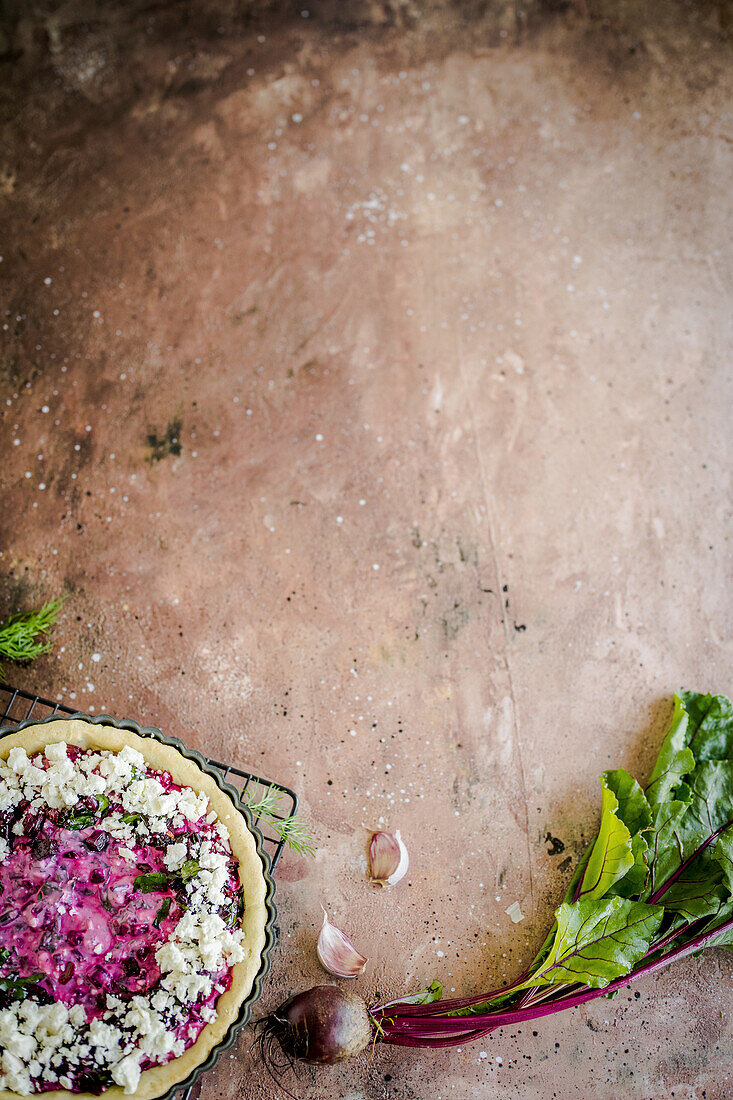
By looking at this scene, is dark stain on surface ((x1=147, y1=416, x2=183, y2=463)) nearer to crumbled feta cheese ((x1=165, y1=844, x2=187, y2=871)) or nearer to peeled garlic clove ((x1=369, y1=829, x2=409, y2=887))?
crumbled feta cheese ((x1=165, y1=844, x2=187, y2=871))

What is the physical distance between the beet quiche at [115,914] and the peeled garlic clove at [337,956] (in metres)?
0.36

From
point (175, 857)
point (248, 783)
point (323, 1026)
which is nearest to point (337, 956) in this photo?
point (323, 1026)

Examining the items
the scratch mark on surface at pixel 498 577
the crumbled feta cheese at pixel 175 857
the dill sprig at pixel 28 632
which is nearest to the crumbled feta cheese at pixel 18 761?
the crumbled feta cheese at pixel 175 857

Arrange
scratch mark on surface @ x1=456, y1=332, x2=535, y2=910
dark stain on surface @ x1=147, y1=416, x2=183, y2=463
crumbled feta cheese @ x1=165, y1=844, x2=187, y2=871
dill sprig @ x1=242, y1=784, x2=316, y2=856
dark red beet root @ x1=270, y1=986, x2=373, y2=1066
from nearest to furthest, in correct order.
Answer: crumbled feta cheese @ x1=165, y1=844, x2=187, y2=871 < dark red beet root @ x1=270, y1=986, x2=373, y2=1066 < dill sprig @ x1=242, y1=784, x2=316, y2=856 < scratch mark on surface @ x1=456, y1=332, x2=535, y2=910 < dark stain on surface @ x1=147, y1=416, x2=183, y2=463

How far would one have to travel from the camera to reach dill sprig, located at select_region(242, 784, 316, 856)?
6.02ft

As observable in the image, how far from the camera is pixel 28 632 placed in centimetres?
204

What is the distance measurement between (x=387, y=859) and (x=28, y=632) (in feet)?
4.15

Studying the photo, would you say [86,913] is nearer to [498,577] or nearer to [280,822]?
[280,822]

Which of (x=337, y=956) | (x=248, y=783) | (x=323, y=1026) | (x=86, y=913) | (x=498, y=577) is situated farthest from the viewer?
(x=498, y=577)

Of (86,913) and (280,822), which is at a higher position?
(86,913)

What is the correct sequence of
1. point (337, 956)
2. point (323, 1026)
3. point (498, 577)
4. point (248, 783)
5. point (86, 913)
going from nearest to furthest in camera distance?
point (86, 913), point (323, 1026), point (337, 956), point (248, 783), point (498, 577)

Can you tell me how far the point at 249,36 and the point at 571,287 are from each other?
1542mm

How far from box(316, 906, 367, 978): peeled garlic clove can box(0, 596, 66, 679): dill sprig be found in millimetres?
1178

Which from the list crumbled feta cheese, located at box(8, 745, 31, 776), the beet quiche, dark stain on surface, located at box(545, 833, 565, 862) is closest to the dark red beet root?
the beet quiche
